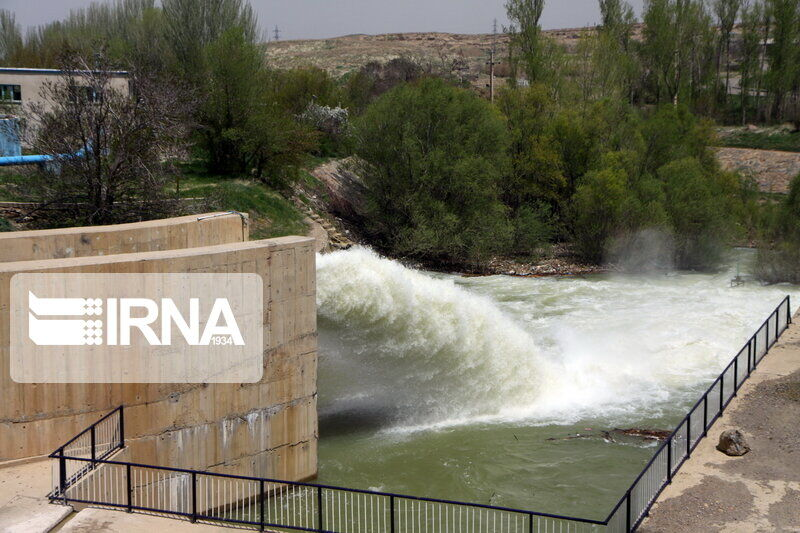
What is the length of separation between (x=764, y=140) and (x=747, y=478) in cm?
5691

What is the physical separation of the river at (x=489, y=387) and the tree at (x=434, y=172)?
1024 cm

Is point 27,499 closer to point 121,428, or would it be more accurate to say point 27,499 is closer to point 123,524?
point 123,524

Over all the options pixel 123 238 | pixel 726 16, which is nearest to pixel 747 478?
pixel 123 238

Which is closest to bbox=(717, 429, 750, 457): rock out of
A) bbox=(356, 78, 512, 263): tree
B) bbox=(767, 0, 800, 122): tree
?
bbox=(356, 78, 512, 263): tree

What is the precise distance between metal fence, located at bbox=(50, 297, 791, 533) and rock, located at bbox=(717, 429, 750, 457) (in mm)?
451

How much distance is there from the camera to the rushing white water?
19938mm

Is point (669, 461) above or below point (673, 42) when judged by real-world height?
below

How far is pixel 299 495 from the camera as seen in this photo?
49.2 ft

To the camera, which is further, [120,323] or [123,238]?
[123,238]

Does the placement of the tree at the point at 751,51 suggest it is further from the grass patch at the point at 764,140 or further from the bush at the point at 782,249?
the bush at the point at 782,249

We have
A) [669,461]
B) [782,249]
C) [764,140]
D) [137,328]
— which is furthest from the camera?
[764,140]

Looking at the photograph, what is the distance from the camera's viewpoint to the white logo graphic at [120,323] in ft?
42.4

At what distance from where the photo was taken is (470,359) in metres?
21.2

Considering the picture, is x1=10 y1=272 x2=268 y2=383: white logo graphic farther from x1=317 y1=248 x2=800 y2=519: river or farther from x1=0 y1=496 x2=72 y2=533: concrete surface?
x1=317 y1=248 x2=800 y2=519: river
